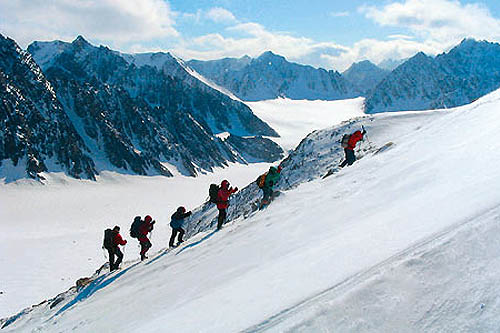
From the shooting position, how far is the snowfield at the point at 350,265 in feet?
16.0

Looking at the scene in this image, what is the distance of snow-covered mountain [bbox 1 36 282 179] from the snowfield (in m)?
64.1

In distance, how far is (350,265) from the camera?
6.19 metres

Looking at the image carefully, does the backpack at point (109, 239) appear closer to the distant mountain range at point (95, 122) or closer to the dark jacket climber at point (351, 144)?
the dark jacket climber at point (351, 144)

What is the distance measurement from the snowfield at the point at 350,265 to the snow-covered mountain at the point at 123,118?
210 feet

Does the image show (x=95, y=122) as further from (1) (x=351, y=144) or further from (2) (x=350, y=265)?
(2) (x=350, y=265)

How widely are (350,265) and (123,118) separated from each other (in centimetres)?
10823

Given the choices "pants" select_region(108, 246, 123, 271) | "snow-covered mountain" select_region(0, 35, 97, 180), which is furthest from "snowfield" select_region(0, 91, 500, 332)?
"snow-covered mountain" select_region(0, 35, 97, 180)

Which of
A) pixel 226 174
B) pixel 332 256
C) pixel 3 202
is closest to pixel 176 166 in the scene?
pixel 226 174

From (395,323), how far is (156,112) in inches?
5183

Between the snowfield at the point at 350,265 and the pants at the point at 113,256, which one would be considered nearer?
the snowfield at the point at 350,265

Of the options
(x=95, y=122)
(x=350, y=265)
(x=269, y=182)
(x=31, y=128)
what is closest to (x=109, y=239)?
(x=269, y=182)

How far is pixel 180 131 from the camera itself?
13050 centimetres

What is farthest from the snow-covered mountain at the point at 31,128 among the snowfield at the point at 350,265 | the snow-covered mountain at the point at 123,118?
the snowfield at the point at 350,265

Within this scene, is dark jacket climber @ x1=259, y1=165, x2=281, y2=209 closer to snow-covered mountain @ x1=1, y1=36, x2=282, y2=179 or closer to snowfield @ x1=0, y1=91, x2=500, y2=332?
snowfield @ x1=0, y1=91, x2=500, y2=332
